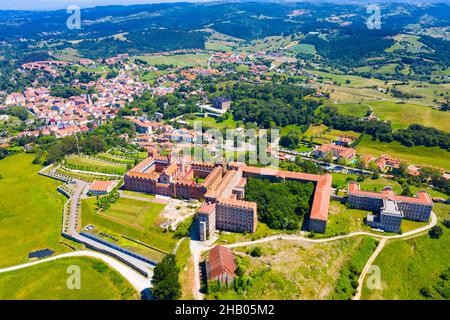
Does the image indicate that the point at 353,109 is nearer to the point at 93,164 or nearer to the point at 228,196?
the point at 228,196

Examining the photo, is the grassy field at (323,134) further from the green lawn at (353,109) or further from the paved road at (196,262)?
the paved road at (196,262)

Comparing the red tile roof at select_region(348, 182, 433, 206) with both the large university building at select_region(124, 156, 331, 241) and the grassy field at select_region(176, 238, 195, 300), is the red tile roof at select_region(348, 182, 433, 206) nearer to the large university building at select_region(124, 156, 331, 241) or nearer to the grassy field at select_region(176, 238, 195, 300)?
the large university building at select_region(124, 156, 331, 241)

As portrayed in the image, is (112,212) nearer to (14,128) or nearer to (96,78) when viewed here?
(14,128)

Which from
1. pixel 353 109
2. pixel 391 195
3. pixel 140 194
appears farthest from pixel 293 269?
pixel 353 109

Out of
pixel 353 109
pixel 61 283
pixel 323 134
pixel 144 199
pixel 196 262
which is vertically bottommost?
pixel 61 283

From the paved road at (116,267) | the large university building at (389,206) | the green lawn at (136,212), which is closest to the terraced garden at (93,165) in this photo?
the green lawn at (136,212)
